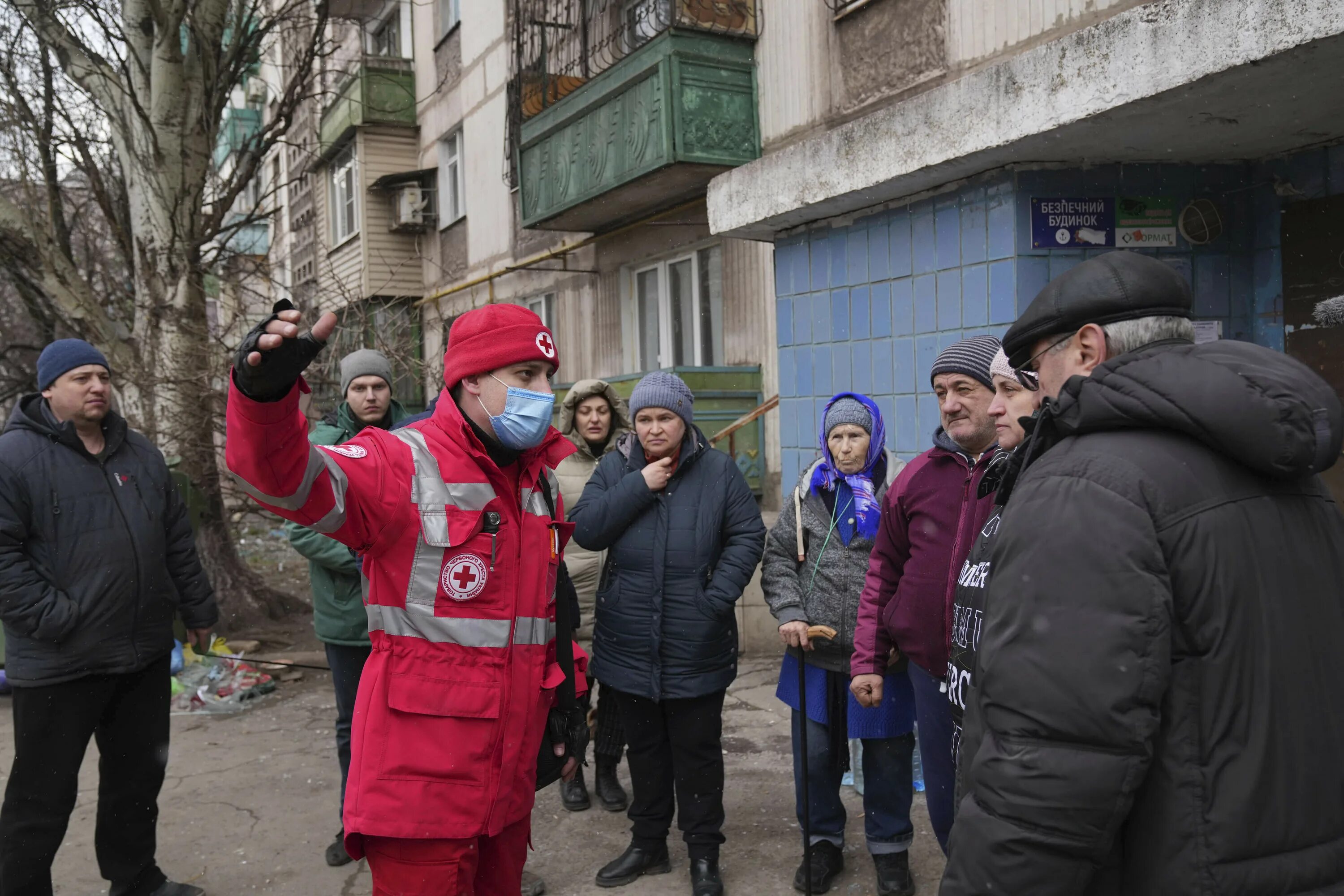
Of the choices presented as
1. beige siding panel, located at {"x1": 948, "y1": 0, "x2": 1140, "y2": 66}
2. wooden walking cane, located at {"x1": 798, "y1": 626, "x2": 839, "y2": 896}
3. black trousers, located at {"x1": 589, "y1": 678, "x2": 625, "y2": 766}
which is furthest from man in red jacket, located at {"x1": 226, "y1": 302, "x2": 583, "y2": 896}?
beige siding panel, located at {"x1": 948, "y1": 0, "x2": 1140, "y2": 66}

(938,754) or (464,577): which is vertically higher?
(464,577)

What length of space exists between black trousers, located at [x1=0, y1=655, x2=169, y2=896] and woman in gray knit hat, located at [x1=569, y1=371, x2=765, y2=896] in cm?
168

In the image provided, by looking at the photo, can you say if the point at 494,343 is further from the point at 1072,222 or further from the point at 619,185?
the point at 619,185

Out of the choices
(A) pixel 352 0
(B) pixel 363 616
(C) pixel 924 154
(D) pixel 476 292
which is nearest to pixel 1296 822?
(B) pixel 363 616

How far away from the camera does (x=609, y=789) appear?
4.73m

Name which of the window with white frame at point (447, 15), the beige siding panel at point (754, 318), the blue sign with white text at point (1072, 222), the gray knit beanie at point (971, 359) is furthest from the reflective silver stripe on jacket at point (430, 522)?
the window with white frame at point (447, 15)

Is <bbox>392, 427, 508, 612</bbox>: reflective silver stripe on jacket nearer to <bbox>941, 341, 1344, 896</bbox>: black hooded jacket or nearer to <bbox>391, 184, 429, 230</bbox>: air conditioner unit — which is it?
<bbox>941, 341, 1344, 896</bbox>: black hooded jacket

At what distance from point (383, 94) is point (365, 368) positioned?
43.5 ft

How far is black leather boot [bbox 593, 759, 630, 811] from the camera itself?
4676mm

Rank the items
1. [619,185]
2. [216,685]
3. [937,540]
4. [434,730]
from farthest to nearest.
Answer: [619,185] → [216,685] → [937,540] → [434,730]

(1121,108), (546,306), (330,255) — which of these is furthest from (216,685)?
(330,255)

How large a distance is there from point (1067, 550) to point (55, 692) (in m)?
3.44

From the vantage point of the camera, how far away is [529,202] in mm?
10594

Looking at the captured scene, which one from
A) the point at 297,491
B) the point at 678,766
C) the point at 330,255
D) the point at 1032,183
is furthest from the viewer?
the point at 330,255
